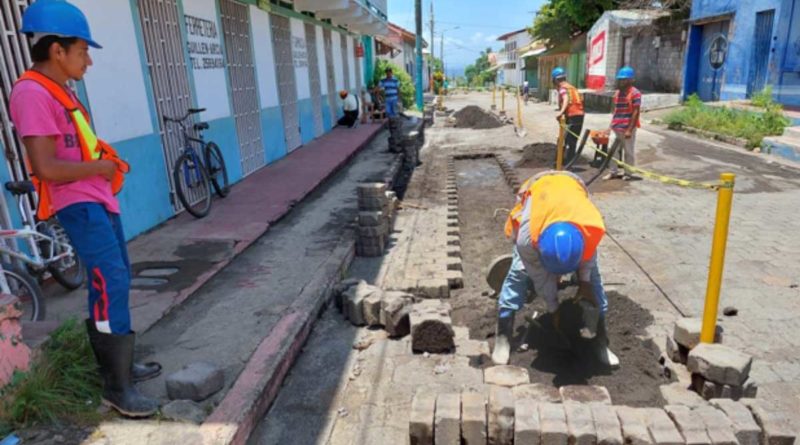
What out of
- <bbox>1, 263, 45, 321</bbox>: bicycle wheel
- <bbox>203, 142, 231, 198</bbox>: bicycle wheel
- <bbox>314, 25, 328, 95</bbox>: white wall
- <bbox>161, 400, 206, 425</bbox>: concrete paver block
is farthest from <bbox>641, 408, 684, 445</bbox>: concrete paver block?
<bbox>314, 25, 328, 95</bbox>: white wall

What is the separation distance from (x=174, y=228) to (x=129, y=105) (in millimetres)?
1388

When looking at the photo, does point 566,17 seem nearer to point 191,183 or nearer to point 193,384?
point 191,183

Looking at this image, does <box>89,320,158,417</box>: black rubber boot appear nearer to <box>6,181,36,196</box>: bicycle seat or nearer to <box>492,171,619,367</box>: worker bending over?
<box>6,181,36,196</box>: bicycle seat

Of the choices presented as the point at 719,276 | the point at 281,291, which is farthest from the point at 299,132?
the point at 719,276

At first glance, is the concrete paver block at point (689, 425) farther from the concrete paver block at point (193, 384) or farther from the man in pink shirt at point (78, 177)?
the man in pink shirt at point (78, 177)

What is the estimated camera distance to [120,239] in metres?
2.81

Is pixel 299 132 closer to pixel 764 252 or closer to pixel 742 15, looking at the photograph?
pixel 764 252

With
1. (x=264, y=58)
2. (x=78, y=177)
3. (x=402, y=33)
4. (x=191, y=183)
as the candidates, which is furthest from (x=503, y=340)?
(x=402, y=33)

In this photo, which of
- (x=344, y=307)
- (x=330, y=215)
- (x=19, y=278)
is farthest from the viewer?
(x=330, y=215)

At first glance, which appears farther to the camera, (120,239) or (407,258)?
(407,258)

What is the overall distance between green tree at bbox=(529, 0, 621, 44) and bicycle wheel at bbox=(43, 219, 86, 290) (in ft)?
91.9

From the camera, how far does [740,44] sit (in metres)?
15.6

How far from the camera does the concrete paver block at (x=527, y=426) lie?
2424 millimetres

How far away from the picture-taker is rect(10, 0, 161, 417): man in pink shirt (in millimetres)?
2338
